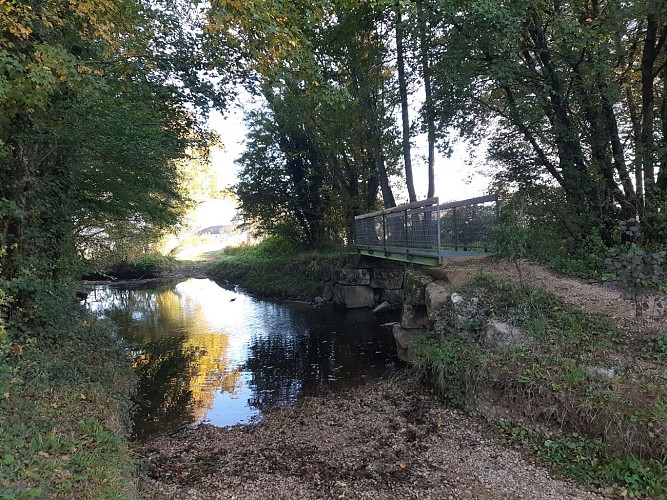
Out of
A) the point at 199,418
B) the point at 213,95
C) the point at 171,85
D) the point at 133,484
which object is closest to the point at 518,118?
the point at 213,95

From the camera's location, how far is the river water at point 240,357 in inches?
287

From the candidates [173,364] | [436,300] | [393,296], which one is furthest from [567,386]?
[393,296]

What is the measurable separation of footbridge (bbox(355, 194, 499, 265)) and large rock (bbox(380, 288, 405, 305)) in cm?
331

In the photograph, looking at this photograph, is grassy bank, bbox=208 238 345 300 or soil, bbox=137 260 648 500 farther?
grassy bank, bbox=208 238 345 300

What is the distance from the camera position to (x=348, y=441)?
5293 mm

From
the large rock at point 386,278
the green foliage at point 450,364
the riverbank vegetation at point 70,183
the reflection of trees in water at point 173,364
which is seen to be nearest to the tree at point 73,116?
the riverbank vegetation at point 70,183

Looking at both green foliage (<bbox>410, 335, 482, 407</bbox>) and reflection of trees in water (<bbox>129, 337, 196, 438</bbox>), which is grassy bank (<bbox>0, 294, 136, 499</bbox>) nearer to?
reflection of trees in water (<bbox>129, 337, 196, 438</bbox>)

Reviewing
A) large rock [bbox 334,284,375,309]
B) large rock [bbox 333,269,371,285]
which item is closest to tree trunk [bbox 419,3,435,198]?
large rock [bbox 333,269,371,285]

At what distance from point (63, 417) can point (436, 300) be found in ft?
19.3

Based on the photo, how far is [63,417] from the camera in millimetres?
4691

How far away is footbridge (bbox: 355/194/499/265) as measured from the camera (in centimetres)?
913

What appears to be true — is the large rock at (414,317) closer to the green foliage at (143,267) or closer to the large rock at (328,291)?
the large rock at (328,291)

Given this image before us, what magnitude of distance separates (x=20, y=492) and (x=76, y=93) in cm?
584

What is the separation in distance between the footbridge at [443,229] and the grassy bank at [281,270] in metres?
6.87
